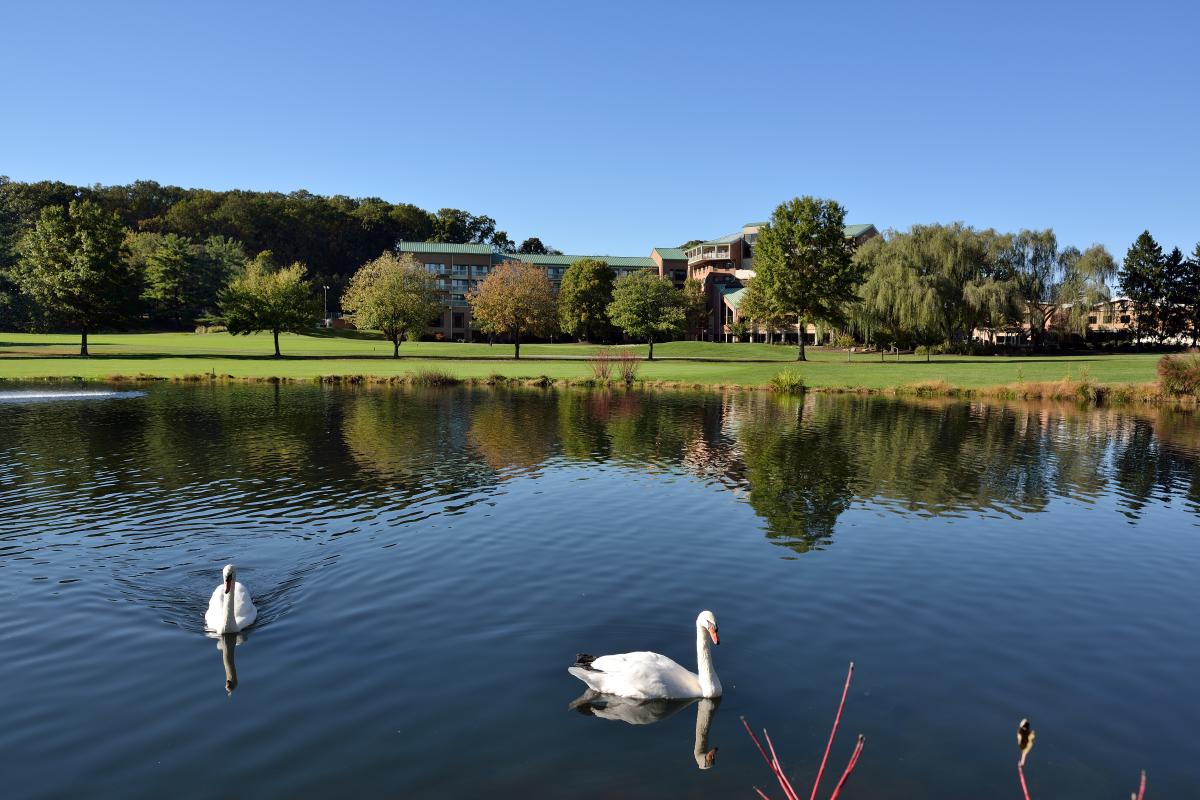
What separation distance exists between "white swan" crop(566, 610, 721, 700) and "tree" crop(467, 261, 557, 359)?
82.4m

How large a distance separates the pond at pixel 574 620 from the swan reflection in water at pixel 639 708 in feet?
0.18

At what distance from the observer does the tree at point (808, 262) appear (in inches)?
3356

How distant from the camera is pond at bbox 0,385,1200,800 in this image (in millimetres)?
9297

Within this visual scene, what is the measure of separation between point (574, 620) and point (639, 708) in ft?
9.79

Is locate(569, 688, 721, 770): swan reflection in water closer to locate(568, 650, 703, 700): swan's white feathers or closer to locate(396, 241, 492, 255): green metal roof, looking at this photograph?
locate(568, 650, 703, 700): swan's white feathers

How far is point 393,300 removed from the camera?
298 ft

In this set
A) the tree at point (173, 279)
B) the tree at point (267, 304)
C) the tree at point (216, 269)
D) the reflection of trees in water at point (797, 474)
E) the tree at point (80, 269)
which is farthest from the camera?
the tree at point (216, 269)

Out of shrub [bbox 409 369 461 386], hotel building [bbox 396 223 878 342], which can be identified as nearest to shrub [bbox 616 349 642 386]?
shrub [bbox 409 369 461 386]

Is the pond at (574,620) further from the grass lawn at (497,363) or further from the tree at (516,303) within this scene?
the tree at (516,303)

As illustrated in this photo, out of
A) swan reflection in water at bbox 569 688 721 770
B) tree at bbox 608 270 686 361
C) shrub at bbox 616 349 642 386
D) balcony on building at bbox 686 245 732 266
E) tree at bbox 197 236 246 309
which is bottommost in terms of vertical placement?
swan reflection in water at bbox 569 688 721 770

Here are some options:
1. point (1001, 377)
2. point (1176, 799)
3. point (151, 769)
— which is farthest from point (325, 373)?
point (1176, 799)

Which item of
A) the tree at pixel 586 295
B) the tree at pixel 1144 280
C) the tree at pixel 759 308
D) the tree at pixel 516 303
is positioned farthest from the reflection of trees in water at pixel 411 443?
the tree at pixel 1144 280

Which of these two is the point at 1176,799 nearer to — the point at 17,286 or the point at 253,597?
the point at 253,597

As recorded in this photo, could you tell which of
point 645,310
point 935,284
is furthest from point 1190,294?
point 645,310
